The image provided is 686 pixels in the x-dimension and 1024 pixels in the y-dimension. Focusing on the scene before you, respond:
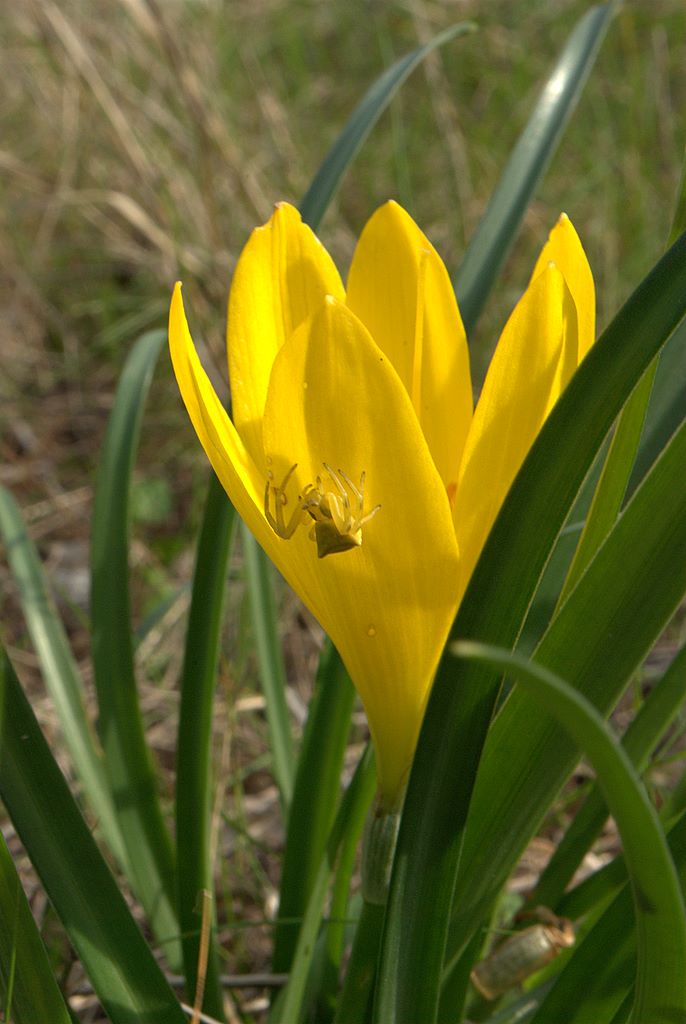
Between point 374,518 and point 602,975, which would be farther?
point 602,975

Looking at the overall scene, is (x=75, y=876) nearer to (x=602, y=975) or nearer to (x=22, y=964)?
(x=22, y=964)

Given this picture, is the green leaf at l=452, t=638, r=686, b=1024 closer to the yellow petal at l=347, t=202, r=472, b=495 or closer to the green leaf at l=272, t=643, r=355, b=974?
the yellow petal at l=347, t=202, r=472, b=495

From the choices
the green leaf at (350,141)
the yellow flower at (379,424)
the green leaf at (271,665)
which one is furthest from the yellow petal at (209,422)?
the green leaf at (271,665)

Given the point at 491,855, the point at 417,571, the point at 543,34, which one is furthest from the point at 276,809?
the point at 543,34

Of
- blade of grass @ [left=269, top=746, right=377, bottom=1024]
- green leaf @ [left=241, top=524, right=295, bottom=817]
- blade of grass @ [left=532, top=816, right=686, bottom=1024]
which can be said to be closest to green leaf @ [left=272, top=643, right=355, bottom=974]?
blade of grass @ [left=269, top=746, right=377, bottom=1024]

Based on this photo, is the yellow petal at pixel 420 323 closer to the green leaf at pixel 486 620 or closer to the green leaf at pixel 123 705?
the green leaf at pixel 486 620

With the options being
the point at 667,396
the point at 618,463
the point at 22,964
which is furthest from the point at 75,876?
the point at 667,396
